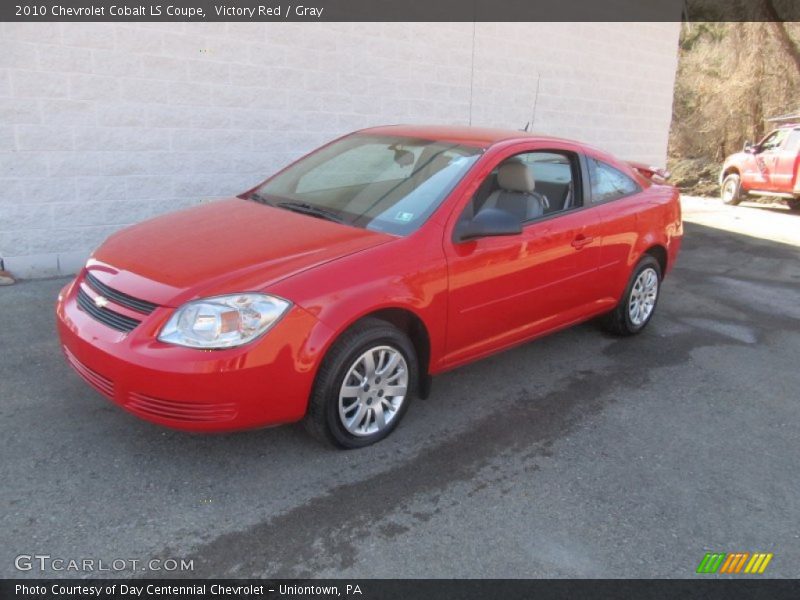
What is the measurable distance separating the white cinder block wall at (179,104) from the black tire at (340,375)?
13.0 feet

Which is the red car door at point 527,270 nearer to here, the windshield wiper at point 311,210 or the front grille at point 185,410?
the windshield wiper at point 311,210

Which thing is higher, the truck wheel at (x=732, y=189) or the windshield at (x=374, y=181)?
the windshield at (x=374, y=181)

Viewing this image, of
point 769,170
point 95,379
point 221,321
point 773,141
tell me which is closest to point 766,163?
point 769,170

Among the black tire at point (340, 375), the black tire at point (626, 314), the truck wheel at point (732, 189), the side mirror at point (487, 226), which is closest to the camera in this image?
the black tire at point (340, 375)

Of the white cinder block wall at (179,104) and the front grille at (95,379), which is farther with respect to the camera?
the white cinder block wall at (179,104)

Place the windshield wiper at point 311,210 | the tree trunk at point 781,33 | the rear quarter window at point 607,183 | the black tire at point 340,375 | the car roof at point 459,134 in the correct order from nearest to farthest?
the black tire at point 340,375, the windshield wiper at point 311,210, the car roof at point 459,134, the rear quarter window at point 607,183, the tree trunk at point 781,33

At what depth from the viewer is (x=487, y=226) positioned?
3.73 m

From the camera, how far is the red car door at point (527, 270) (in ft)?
12.5

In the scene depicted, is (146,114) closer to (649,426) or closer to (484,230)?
(484,230)

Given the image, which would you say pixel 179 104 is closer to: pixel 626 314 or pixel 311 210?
pixel 311 210

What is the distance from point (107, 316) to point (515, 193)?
248 centimetres
